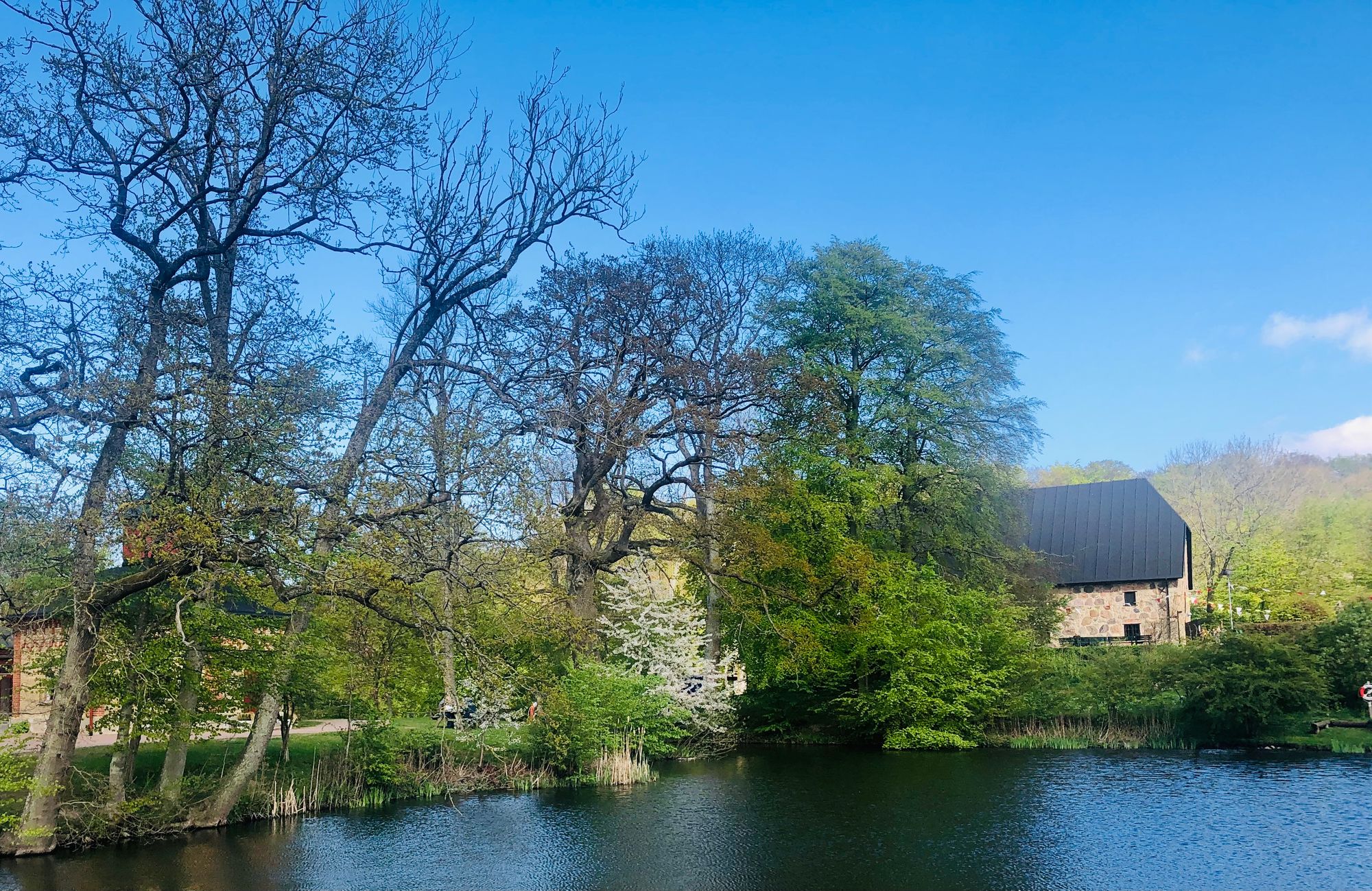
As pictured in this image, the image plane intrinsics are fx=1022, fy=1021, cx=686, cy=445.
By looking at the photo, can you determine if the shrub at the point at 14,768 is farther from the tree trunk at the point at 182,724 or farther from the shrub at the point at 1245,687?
the shrub at the point at 1245,687

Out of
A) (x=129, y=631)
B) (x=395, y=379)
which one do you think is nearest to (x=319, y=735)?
(x=129, y=631)

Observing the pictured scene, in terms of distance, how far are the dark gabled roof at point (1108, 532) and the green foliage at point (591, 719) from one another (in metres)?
18.5

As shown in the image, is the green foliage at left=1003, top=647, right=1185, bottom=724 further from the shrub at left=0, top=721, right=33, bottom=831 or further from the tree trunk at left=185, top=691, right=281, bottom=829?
the shrub at left=0, top=721, right=33, bottom=831

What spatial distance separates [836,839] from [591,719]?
7.10 metres

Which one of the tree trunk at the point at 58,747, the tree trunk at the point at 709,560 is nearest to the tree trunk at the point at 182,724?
the tree trunk at the point at 58,747

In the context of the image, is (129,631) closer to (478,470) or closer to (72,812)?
(72,812)

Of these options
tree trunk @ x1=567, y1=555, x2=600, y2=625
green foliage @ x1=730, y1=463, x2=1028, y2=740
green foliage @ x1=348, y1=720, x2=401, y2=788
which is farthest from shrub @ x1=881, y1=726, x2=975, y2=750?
green foliage @ x1=348, y1=720, x2=401, y2=788

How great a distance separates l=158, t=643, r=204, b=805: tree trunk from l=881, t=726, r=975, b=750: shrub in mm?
15135

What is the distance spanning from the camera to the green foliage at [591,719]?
19.6 m

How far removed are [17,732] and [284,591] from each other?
366 centimetres

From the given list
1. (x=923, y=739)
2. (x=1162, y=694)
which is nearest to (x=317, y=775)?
(x=923, y=739)

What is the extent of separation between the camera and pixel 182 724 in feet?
48.3

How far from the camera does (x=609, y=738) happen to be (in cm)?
1998

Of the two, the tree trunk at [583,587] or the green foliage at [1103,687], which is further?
the green foliage at [1103,687]
